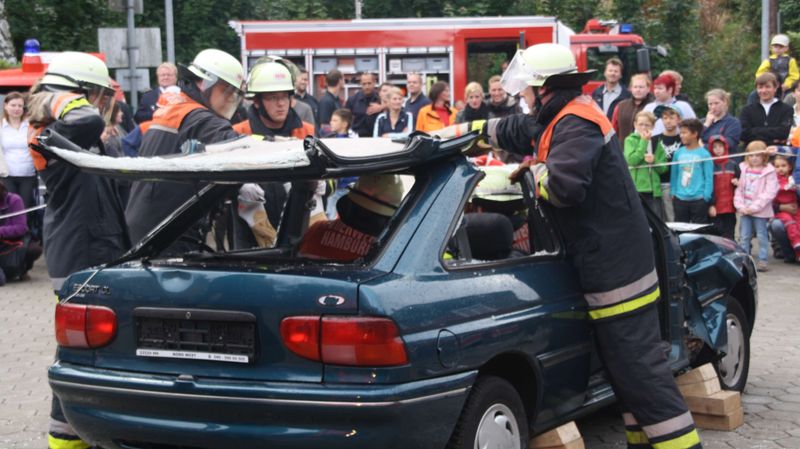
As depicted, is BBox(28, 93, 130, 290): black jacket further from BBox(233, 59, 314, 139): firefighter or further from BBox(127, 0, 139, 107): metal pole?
BBox(127, 0, 139, 107): metal pole

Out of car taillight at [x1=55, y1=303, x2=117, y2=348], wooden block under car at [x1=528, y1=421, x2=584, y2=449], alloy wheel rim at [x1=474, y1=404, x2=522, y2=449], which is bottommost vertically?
wooden block under car at [x1=528, y1=421, x2=584, y2=449]

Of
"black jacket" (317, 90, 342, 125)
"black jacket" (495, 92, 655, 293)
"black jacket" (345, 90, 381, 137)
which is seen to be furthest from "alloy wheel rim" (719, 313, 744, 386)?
"black jacket" (317, 90, 342, 125)

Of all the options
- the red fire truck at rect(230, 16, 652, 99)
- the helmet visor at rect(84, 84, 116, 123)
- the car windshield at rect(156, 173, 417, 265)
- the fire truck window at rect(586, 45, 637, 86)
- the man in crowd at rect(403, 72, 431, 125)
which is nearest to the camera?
the car windshield at rect(156, 173, 417, 265)

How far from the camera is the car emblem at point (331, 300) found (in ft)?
14.9

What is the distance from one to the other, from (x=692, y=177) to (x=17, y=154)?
7.74 metres

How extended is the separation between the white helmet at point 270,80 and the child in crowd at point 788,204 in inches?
309

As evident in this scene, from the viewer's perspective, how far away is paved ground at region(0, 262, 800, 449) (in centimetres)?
668

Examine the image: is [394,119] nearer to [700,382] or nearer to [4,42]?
[700,382]

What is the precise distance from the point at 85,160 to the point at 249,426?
4.44 ft

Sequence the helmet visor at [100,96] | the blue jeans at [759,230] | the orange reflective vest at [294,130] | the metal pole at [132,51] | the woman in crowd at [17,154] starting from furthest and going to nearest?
1. the metal pole at [132,51]
2. the woman in crowd at [17,154]
3. the blue jeans at [759,230]
4. the orange reflective vest at [294,130]
5. the helmet visor at [100,96]

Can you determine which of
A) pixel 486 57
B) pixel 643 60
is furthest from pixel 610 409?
pixel 486 57

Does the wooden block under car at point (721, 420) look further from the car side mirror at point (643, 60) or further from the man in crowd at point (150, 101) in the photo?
the man in crowd at point (150, 101)

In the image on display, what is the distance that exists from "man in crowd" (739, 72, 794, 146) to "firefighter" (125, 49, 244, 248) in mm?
9624

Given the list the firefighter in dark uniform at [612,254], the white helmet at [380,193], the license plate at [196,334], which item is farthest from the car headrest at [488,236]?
the license plate at [196,334]
